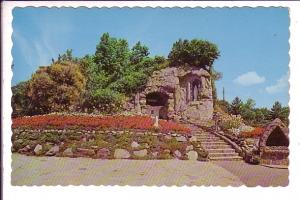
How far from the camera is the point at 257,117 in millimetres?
5566

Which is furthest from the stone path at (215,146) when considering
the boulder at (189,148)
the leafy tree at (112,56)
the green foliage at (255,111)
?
the leafy tree at (112,56)

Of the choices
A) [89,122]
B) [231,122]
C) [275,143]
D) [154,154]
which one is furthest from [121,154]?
[275,143]

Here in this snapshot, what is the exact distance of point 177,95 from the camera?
18.9 ft

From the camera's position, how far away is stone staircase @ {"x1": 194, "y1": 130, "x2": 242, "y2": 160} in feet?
18.5

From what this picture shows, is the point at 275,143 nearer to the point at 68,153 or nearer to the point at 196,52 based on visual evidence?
the point at 196,52

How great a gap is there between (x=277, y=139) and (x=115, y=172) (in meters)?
1.54

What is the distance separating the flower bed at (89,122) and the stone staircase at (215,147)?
0.23 meters

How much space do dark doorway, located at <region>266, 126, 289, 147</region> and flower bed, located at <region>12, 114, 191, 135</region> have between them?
2.78ft

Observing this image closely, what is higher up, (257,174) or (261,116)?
(261,116)

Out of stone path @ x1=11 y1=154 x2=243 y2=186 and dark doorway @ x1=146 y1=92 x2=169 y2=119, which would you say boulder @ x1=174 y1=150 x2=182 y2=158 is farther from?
dark doorway @ x1=146 y1=92 x2=169 y2=119
